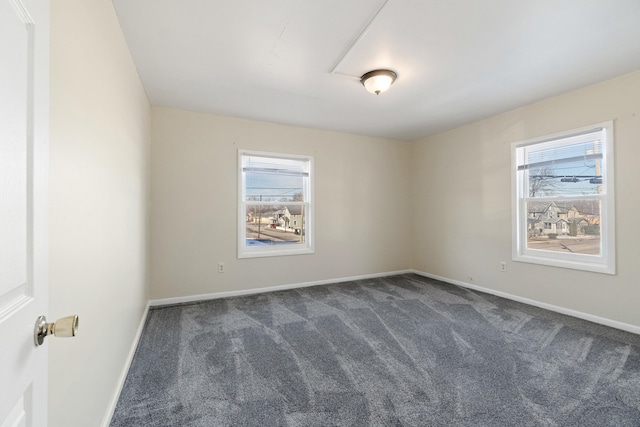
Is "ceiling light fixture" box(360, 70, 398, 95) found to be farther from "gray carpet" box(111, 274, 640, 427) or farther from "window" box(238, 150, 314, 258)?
Result: "gray carpet" box(111, 274, 640, 427)

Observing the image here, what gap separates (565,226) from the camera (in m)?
3.21

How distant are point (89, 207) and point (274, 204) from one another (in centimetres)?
288

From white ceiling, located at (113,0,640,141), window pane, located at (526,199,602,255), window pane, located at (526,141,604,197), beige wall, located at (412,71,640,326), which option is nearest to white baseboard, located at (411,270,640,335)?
beige wall, located at (412,71,640,326)

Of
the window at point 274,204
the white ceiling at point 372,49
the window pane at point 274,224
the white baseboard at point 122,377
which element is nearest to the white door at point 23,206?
the white baseboard at point 122,377

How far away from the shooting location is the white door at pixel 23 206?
0.53 m

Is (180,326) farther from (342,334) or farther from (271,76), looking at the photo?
(271,76)

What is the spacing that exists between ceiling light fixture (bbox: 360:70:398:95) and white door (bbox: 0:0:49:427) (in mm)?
2331

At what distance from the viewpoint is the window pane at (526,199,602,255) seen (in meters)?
2.98

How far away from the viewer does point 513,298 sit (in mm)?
3557

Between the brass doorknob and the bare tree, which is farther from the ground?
the bare tree

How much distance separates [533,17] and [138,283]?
386 cm

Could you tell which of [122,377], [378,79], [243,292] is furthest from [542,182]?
[122,377]

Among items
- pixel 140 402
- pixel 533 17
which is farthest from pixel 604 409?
pixel 140 402

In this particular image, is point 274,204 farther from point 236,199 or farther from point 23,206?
point 23,206
